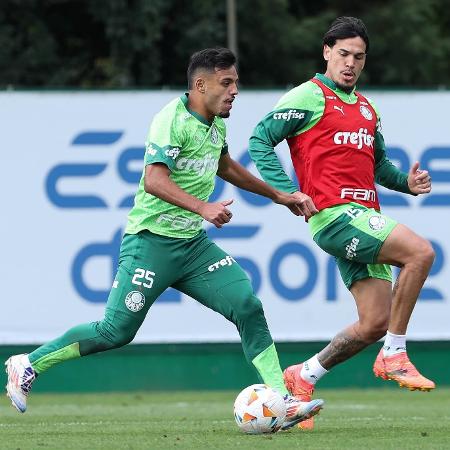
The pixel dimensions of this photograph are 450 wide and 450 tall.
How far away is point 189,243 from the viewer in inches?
405

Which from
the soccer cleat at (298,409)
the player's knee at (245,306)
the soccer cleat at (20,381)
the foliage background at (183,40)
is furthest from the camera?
the foliage background at (183,40)

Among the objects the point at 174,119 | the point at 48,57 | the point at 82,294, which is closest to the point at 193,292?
the point at 174,119

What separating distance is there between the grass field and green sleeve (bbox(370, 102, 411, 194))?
166 cm

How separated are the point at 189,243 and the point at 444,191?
Answer: 279 inches

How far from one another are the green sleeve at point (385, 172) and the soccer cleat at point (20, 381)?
2.88m

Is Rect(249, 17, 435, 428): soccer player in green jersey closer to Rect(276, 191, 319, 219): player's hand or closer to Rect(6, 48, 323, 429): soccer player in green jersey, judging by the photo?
Rect(276, 191, 319, 219): player's hand

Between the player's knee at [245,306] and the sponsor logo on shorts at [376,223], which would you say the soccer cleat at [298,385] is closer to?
the player's knee at [245,306]

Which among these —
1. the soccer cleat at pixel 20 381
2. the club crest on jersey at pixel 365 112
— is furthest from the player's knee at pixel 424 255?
the soccer cleat at pixel 20 381

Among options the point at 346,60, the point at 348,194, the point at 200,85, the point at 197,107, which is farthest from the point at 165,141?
the point at 346,60

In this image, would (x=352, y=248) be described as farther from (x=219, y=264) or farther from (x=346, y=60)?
(x=346, y=60)

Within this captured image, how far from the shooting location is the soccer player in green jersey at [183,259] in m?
10.1

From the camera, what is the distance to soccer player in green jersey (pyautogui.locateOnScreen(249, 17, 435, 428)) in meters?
10.5

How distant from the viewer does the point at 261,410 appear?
991 cm

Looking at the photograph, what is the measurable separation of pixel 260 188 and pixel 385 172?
131cm
